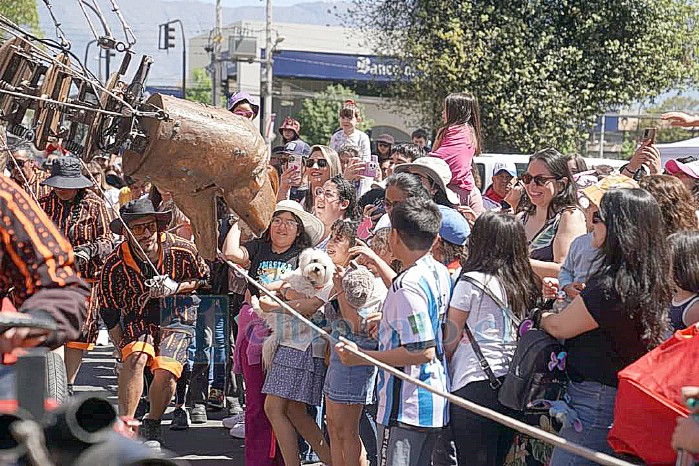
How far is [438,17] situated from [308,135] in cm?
3583

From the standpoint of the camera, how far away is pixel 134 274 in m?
7.16

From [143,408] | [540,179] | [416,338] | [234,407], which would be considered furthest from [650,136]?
[143,408]

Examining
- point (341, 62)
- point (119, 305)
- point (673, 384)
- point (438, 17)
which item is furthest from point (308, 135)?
point (673, 384)

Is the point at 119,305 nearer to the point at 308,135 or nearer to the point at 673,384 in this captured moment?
the point at 673,384

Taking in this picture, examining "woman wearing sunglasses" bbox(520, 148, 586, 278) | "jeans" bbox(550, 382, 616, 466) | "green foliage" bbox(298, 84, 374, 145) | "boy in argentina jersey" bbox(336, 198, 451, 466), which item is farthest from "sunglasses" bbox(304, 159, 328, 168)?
"green foliage" bbox(298, 84, 374, 145)

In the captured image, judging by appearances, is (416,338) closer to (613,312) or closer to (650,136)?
(613,312)

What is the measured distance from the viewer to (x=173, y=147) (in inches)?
158

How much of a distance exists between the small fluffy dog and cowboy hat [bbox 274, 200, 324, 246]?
350 mm

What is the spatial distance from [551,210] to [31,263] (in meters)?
3.54

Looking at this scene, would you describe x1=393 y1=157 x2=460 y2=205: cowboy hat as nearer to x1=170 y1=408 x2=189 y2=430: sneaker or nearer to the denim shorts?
the denim shorts

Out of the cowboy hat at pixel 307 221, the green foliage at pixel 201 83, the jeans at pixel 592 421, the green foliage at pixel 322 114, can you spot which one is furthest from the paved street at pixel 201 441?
the green foliage at pixel 201 83

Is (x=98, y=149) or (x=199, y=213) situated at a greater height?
(x=98, y=149)

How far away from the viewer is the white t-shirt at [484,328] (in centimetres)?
491

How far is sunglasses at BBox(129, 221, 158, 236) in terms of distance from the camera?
23.7 feet
